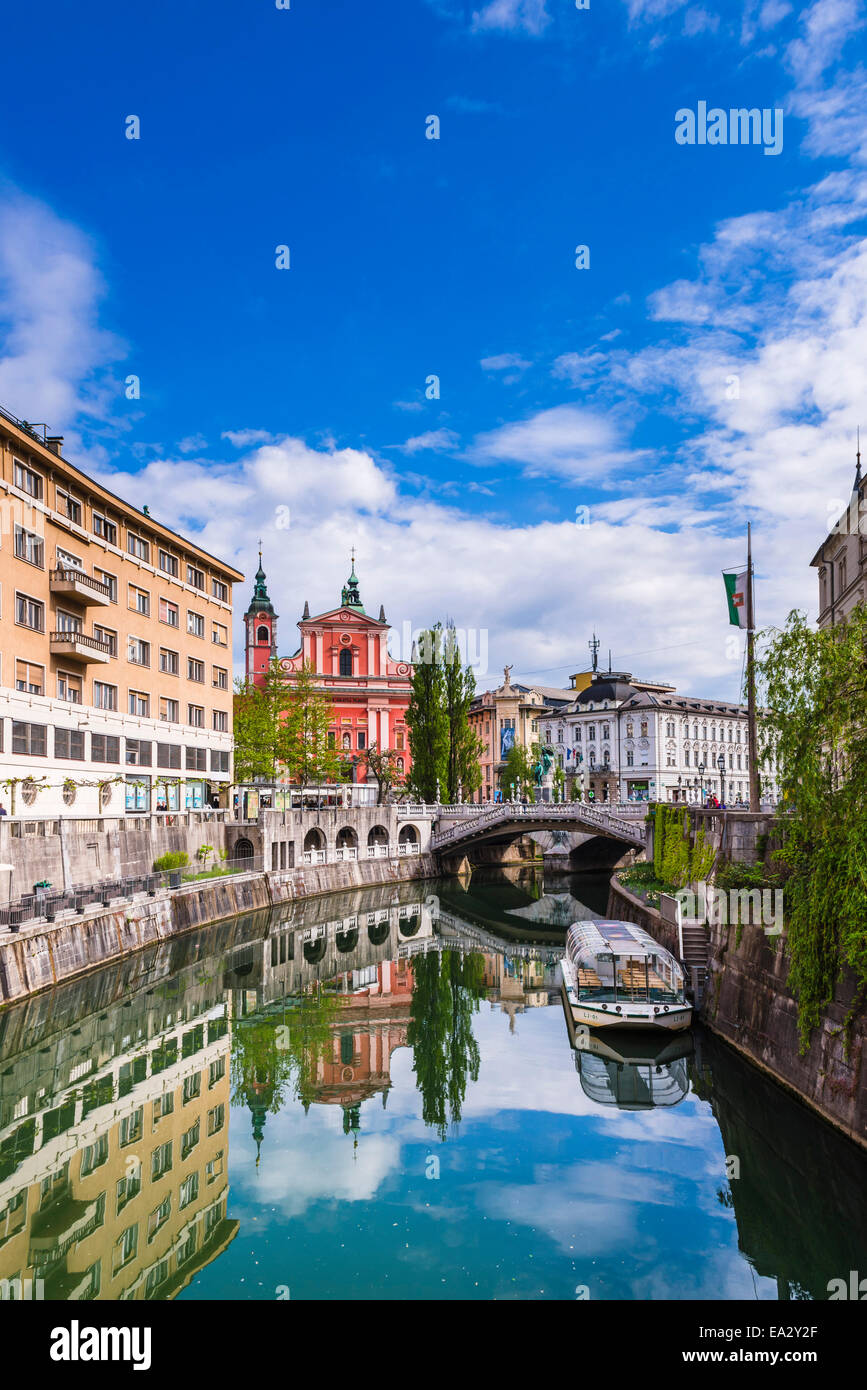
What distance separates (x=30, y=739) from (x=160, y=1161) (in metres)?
24.8

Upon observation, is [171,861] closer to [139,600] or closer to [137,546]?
[139,600]

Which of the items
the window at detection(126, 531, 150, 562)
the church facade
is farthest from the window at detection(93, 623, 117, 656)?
the church facade

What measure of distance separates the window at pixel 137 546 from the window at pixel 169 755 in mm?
10676

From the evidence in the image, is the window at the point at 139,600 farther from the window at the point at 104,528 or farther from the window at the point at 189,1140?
the window at the point at 189,1140

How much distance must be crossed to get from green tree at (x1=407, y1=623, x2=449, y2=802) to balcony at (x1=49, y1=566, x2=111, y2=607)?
127ft

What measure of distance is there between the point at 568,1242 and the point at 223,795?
50.8m

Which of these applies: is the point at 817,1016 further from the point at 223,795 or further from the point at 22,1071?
the point at 223,795

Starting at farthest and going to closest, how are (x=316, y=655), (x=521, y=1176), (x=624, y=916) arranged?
(x=316, y=655) → (x=624, y=916) → (x=521, y=1176)

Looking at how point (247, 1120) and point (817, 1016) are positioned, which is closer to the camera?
point (817, 1016)

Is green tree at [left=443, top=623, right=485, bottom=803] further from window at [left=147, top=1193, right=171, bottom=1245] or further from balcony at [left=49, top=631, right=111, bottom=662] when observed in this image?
window at [left=147, top=1193, right=171, bottom=1245]

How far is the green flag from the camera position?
99.2ft

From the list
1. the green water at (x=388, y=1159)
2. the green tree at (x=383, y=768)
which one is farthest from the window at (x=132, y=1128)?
the green tree at (x=383, y=768)
